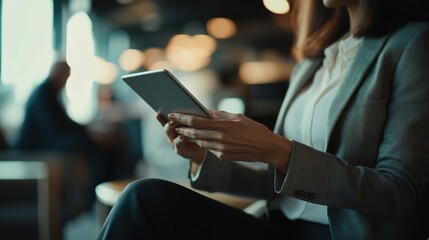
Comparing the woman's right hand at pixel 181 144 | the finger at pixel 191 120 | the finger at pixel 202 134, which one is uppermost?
the finger at pixel 191 120

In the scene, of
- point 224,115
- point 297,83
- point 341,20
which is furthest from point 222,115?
point 341,20

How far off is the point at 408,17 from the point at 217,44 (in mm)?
10063

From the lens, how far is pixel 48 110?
372cm

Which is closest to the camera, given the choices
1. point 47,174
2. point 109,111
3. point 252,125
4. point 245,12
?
point 252,125

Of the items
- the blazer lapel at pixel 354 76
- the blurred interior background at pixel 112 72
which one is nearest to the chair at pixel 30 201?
the blurred interior background at pixel 112 72

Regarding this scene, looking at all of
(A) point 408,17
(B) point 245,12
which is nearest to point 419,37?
(A) point 408,17

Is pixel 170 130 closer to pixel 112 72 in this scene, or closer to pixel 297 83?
pixel 297 83

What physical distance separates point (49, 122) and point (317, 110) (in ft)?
9.67

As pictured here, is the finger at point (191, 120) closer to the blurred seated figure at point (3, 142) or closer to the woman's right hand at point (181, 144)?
the woman's right hand at point (181, 144)

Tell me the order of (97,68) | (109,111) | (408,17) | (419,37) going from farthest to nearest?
(97,68) → (109,111) → (408,17) → (419,37)

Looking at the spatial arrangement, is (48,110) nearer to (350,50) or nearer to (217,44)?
(350,50)

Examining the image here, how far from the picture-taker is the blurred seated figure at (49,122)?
367cm

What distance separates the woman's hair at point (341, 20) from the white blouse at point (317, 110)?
0.07m

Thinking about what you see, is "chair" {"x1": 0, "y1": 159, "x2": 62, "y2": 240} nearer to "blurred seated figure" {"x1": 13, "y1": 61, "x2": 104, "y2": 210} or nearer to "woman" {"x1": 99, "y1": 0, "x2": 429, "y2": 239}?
"woman" {"x1": 99, "y1": 0, "x2": 429, "y2": 239}
